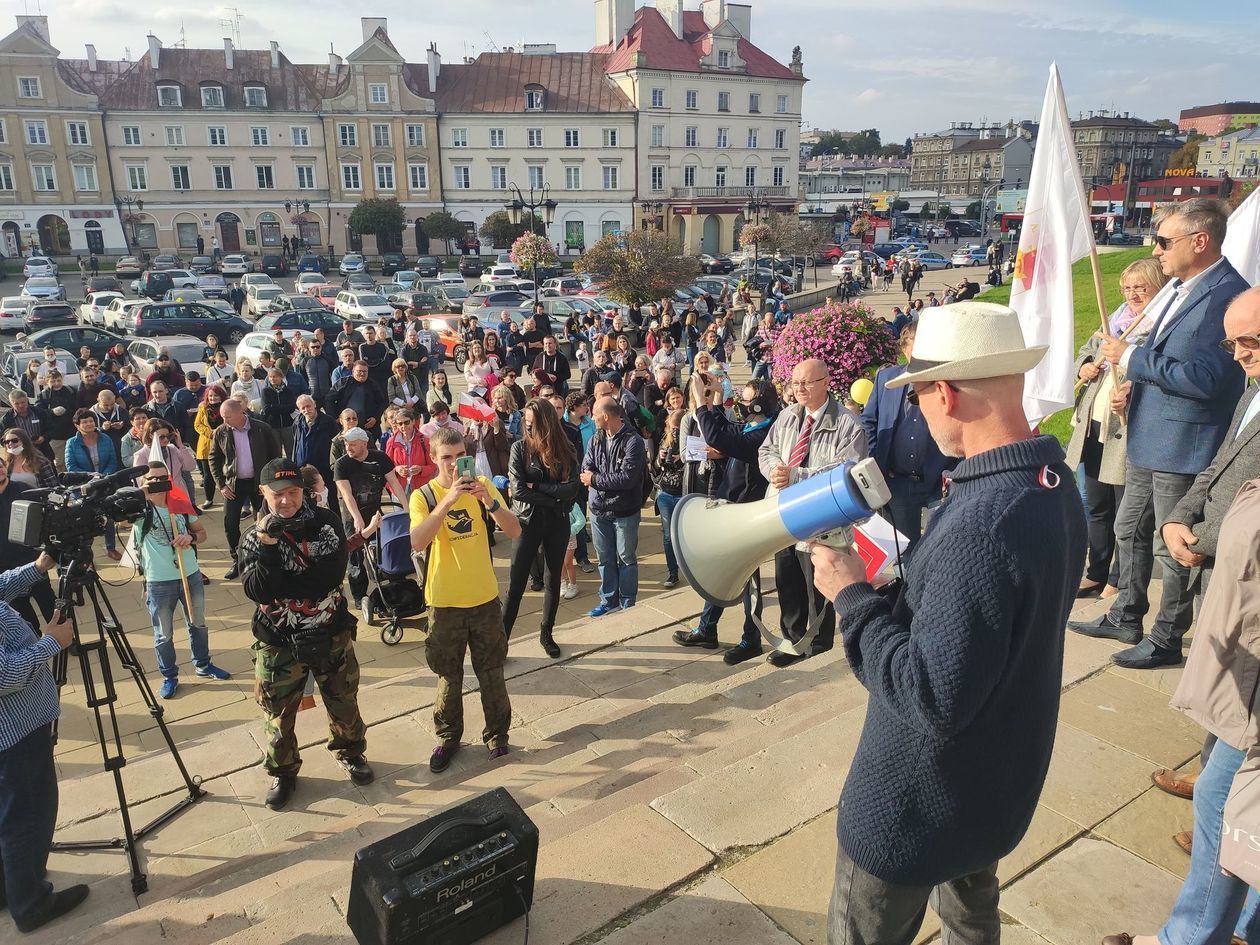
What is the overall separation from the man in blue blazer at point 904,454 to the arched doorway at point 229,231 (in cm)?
6092

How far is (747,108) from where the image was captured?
61375mm

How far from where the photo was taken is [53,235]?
54875 mm

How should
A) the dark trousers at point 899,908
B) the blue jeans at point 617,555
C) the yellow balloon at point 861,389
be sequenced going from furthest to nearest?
the blue jeans at point 617,555 < the yellow balloon at point 861,389 < the dark trousers at point 899,908

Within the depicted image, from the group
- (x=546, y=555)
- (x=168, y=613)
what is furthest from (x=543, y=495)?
(x=168, y=613)

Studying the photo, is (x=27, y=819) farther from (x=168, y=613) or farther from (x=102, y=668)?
(x=168, y=613)

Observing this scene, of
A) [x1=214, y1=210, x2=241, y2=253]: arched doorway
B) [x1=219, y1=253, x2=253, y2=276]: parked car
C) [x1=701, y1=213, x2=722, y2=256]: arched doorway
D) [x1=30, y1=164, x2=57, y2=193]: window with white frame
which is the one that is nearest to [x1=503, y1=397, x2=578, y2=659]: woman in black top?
[x1=219, y1=253, x2=253, y2=276]: parked car

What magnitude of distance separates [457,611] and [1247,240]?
17.8 feet

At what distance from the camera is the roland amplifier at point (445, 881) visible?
3061 mm

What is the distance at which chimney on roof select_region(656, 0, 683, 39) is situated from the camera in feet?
193

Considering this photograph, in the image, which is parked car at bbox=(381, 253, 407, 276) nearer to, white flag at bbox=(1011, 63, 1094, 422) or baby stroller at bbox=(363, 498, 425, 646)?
baby stroller at bbox=(363, 498, 425, 646)

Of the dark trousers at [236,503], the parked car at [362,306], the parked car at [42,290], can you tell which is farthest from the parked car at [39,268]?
the dark trousers at [236,503]

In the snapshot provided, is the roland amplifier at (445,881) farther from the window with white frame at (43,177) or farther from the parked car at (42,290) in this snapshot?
the window with white frame at (43,177)

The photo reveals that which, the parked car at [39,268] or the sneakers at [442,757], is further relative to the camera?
the parked car at [39,268]

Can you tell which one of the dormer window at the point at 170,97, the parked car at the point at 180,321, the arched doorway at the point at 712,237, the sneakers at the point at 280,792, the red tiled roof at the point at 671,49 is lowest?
the sneakers at the point at 280,792
